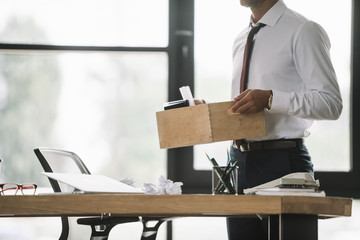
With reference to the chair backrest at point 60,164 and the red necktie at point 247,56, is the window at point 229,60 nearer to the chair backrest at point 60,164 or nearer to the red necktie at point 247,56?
the chair backrest at point 60,164

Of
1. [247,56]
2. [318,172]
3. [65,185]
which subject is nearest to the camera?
[247,56]

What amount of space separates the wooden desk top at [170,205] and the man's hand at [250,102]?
0.37 metres

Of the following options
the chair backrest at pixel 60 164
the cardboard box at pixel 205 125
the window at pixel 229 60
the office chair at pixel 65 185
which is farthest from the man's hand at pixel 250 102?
the window at pixel 229 60

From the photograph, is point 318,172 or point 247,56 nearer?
point 247,56

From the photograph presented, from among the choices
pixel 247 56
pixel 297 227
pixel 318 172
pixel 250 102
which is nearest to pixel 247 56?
pixel 247 56

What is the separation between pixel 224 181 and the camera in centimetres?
Answer: 138

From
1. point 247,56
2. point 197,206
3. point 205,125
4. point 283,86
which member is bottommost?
point 197,206

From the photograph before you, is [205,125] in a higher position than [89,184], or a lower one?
higher

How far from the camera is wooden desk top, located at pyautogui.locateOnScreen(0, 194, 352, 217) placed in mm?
1051

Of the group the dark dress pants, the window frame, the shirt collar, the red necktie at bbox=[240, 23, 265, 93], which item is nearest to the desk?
the dark dress pants

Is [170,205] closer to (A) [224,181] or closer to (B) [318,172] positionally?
(A) [224,181]

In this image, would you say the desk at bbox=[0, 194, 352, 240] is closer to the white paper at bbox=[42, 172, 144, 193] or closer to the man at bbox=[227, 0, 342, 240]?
the white paper at bbox=[42, 172, 144, 193]

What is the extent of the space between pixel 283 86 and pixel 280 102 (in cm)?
29

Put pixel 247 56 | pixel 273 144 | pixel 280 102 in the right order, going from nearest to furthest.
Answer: pixel 280 102
pixel 273 144
pixel 247 56
